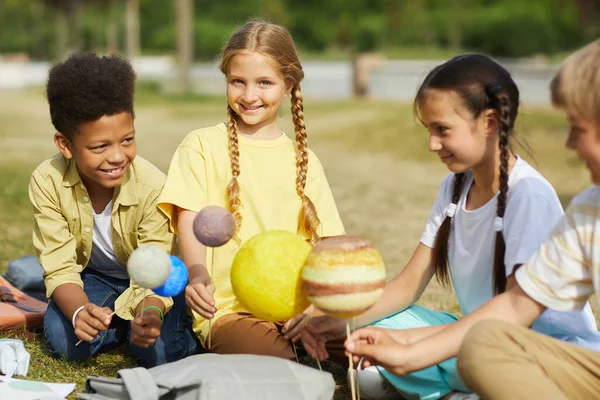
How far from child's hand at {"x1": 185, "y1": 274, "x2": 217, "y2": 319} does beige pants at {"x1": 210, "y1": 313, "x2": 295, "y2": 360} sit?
1.03 ft

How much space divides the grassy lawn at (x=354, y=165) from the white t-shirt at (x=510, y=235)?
0.41 feet

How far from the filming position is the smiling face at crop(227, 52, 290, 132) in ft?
11.7

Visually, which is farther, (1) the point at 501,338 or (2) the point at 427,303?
(2) the point at 427,303

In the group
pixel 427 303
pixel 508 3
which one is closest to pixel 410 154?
pixel 427 303

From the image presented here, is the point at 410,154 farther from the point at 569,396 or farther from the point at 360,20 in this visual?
the point at 360,20

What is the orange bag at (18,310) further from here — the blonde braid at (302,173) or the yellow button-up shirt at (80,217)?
the blonde braid at (302,173)

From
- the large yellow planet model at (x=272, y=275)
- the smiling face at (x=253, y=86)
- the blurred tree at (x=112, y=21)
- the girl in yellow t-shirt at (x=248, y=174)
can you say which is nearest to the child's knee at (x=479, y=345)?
the large yellow planet model at (x=272, y=275)

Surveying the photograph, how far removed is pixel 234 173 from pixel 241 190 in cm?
9

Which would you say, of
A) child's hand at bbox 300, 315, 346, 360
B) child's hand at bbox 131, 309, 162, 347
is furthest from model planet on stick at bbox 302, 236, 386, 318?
child's hand at bbox 131, 309, 162, 347

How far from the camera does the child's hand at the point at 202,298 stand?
3.05 m

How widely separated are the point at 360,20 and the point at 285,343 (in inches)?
1686

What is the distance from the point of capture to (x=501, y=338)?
259 centimetres

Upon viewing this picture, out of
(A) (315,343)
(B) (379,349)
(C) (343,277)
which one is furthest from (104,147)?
(B) (379,349)

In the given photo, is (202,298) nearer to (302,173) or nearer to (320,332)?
(320,332)
